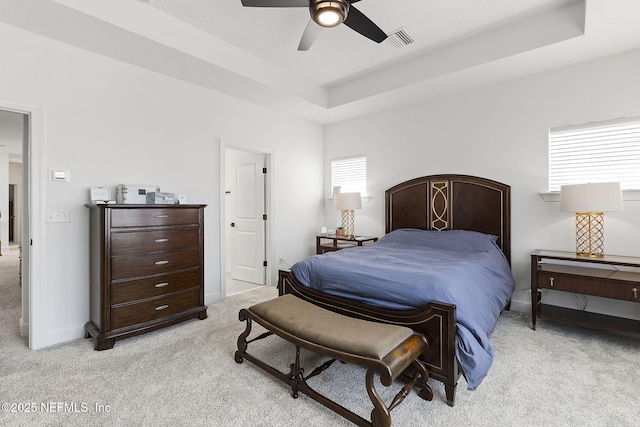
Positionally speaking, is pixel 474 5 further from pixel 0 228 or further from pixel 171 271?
pixel 0 228

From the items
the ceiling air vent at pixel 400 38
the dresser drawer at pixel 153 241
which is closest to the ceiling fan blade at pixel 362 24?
the ceiling air vent at pixel 400 38

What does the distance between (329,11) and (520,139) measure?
110 inches

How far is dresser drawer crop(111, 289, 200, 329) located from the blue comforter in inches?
50.1

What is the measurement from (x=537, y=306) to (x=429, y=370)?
1.88 metres

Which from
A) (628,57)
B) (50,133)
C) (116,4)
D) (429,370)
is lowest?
(429,370)

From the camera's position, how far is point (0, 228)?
305 inches

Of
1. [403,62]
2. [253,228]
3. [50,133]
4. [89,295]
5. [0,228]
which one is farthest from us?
[0,228]

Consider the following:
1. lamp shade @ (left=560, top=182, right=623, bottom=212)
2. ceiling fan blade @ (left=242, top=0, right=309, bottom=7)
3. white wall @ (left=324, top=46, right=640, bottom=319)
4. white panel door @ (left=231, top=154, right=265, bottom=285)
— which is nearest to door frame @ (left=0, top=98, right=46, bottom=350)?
ceiling fan blade @ (left=242, top=0, right=309, bottom=7)

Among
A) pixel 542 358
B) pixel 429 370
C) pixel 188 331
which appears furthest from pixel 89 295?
pixel 542 358

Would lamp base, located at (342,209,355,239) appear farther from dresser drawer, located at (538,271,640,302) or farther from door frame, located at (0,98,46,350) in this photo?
door frame, located at (0,98,46,350)

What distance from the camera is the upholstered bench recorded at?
5.35ft

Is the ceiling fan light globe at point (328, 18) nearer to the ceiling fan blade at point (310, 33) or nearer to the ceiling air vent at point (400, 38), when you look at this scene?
the ceiling fan blade at point (310, 33)

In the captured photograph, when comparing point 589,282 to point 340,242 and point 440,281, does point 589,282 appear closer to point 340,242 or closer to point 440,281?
point 440,281

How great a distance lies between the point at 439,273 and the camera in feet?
7.32
